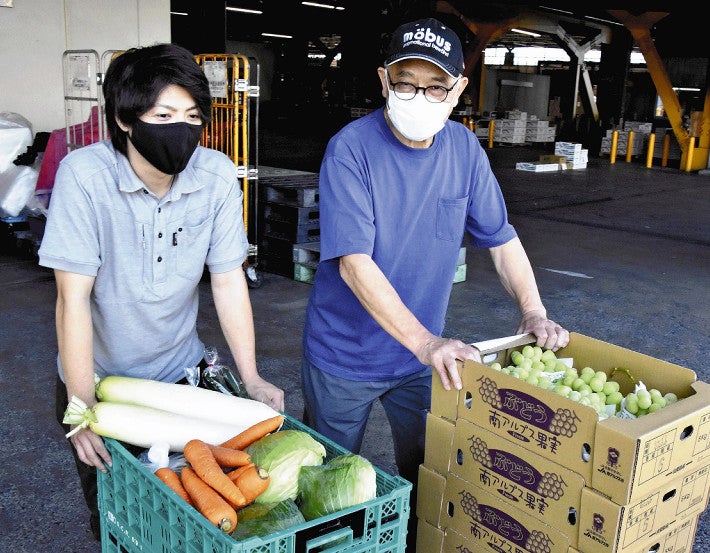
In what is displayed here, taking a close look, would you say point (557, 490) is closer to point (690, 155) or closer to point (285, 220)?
point (285, 220)

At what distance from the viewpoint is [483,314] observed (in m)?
6.82

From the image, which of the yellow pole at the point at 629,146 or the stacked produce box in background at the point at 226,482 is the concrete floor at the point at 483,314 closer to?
the stacked produce box in background at the point at 226,482

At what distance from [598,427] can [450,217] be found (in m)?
0.95

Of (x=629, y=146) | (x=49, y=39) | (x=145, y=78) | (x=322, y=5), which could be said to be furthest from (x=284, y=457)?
(x=322, y=5)

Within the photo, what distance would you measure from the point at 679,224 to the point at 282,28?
87.5ft

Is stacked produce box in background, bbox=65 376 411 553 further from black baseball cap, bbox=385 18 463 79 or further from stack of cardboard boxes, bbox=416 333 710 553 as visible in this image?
black baseball cap, bbox=385 18 463 79

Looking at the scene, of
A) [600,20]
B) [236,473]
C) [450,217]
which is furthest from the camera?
[600,20]

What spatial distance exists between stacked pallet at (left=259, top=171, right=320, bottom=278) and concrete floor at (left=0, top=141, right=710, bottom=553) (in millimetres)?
216

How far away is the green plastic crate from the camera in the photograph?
1.47m

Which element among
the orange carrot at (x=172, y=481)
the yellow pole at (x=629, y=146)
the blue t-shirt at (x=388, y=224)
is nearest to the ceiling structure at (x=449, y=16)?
the yellow pole at (x=629, y=146)

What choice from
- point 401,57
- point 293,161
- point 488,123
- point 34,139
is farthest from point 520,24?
point 401,57

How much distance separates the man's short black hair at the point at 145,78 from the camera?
6.40ft

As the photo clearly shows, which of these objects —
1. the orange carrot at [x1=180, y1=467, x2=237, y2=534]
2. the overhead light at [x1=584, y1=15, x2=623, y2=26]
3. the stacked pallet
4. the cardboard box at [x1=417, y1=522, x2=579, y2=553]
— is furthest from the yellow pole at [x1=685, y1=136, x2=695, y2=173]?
the orange carrot at [x1=180, y1=467, x2=237, y2=534]

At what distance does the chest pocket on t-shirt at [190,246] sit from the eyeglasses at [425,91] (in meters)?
0.73
